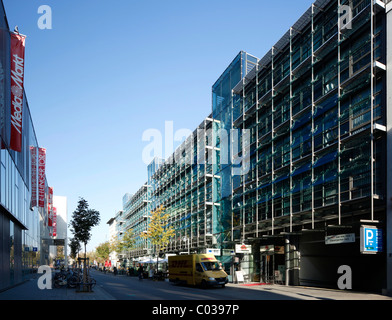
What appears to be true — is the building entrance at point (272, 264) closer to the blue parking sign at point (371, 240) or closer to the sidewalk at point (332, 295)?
the sidewalk at point (332, 295)

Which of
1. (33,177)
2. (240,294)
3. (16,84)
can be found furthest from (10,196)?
(240,294)

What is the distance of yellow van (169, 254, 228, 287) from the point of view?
2852cm

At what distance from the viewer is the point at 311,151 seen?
2892 cm

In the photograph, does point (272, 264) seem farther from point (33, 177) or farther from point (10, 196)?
point (33, 177)

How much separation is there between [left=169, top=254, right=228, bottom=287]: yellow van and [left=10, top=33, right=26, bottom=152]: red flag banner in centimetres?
1473

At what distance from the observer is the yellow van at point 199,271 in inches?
1123

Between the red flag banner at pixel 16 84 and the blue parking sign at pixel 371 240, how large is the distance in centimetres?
1935

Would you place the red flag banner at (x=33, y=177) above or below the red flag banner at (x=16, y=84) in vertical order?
below

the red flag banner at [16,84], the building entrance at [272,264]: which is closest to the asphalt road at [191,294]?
the building entrance at [272,264]

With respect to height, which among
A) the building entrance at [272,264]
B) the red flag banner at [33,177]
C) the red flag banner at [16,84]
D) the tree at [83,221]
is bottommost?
the building entrance at [272,264]

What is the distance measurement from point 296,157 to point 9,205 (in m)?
20.7

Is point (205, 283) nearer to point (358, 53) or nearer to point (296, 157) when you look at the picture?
point (296, 157)

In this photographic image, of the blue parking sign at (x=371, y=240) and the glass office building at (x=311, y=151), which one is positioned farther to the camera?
the glass office building at (x=311, y=151)

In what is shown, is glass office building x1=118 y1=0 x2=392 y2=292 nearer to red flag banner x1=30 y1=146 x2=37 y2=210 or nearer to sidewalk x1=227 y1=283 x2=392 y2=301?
sidewalk x1=227 y1=283 x2=392 y2=301
